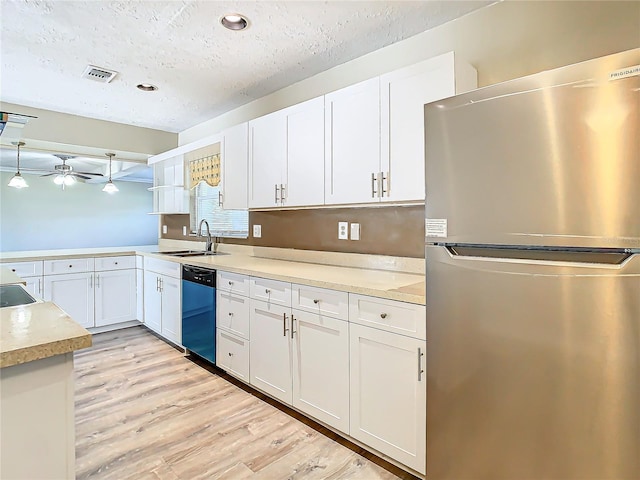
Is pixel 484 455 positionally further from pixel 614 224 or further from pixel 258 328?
pixel 258 328

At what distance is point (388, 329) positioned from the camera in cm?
175

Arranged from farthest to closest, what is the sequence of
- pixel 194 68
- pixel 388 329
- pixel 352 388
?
pixel 194 68 < pixel 352 388 < pixel 388 329

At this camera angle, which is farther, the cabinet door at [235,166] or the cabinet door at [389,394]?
the cabinet door at [235,166]

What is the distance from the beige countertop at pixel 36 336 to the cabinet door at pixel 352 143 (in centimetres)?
160

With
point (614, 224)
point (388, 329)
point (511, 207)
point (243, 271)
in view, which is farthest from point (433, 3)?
point (243, 271)

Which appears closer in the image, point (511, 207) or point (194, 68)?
point (511, 207)

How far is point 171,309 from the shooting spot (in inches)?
139

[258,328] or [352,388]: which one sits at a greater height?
[258,328]

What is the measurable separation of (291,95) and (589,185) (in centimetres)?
252

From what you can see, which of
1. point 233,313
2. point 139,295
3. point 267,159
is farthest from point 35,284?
point 267,159

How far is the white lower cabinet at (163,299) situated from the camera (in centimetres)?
342

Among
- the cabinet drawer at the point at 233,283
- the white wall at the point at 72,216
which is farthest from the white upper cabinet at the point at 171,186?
the white wall at the point at 72,216

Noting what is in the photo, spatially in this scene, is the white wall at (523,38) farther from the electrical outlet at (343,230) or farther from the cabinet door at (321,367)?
the cabinet door at (321,367)

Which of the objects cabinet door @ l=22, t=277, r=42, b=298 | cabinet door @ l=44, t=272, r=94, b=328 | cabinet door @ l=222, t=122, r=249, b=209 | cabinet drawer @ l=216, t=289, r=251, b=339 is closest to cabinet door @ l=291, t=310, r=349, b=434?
cabinet drawer @ l=216, t=289, r=251, b=339
